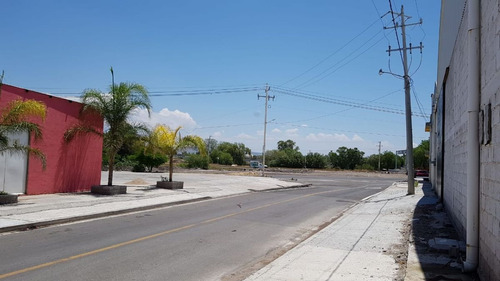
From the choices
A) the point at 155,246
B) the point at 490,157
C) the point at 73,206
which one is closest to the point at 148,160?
the point at 73,206

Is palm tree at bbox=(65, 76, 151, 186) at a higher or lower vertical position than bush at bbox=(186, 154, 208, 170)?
higher

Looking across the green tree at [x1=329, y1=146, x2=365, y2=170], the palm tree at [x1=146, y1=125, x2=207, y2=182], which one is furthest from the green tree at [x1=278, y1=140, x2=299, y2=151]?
the palm tree at [x1=146, y1=125, x2=207, y2=182]

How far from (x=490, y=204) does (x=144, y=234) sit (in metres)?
7.64

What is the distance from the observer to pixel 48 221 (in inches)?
448

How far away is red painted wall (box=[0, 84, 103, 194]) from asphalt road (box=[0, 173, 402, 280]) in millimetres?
6007

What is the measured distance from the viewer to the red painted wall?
55.9ft

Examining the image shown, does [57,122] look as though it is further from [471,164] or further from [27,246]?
[471,164]

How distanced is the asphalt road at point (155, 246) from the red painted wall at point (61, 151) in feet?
19.7

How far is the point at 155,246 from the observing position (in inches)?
346

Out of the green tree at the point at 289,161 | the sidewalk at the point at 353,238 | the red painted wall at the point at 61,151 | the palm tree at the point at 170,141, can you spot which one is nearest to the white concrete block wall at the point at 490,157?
the sidewalk at the point at 353,238

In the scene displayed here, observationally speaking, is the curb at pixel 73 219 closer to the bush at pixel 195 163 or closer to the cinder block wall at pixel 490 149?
the cinder block wall at pixel 490 149

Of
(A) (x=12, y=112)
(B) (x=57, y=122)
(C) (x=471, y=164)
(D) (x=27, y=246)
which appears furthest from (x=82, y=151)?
(C) (x=471, y=164)

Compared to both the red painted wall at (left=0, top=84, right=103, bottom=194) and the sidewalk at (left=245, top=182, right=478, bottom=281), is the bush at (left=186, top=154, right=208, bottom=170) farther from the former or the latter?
the sidewalk at (left=245, top=182, right=478, bottom=281)

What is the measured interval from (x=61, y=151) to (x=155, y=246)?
11775 mm
